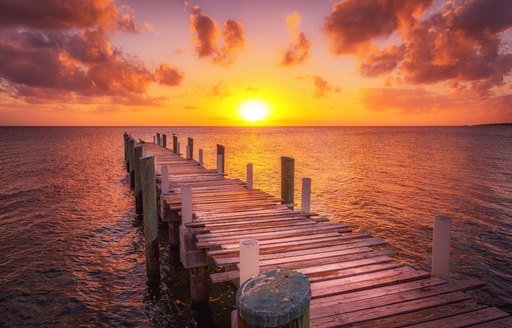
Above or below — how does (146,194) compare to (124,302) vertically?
above

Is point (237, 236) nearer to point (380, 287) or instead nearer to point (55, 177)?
point (380, 287)

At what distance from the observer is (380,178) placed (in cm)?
2866

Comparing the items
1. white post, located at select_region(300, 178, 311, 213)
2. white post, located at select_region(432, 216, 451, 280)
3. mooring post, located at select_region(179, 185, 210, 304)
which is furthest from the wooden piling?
white post, located at select_region(432, 216, 451, 280)

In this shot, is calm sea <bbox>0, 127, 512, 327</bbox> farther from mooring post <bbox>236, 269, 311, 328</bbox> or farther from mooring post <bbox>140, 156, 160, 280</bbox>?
mooring post <bbox>236, 269, 311, 328</bbox>

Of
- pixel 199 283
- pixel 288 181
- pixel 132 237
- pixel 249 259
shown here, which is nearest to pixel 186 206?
pixel 199 283

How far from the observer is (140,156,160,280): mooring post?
9234 mm

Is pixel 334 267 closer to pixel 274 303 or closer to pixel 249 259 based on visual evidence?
pixel 249 259

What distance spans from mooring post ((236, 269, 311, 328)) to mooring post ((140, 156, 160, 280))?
741 centimetres

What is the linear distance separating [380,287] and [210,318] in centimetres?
497

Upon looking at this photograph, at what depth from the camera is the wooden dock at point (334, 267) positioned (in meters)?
4.00

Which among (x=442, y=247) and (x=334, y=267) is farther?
(x=334, y=267)

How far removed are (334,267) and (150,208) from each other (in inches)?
233

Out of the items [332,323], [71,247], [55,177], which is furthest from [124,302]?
[55,177]

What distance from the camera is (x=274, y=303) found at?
7.28ft
